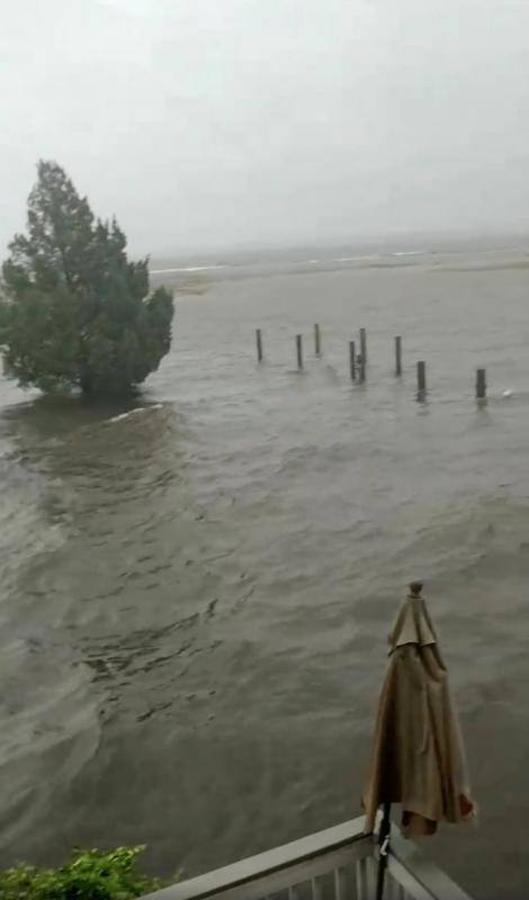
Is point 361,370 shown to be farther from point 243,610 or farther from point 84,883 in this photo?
point 84,883

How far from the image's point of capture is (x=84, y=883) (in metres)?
4.64

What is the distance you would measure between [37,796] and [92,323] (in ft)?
76.6

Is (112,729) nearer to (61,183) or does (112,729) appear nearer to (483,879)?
(483,879)

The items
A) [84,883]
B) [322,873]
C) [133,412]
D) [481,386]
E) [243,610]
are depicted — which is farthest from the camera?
[133,412]

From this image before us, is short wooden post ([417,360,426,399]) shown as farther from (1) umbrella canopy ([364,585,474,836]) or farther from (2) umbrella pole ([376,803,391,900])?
(2) umbrella pole ([376,803,391,900])

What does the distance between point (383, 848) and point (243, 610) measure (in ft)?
29.5

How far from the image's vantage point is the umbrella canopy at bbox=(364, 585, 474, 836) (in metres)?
4.12

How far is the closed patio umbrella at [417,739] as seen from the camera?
4.11m

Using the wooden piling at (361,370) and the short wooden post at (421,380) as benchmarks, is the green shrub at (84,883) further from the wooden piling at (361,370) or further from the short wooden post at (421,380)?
the wooden piling at (361,370)

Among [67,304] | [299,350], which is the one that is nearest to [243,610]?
[67,304]

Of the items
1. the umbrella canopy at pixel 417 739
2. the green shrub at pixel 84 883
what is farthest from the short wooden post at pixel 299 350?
the umbrella canopy at pixel 417 739

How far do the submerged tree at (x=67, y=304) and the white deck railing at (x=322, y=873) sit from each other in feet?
88.8

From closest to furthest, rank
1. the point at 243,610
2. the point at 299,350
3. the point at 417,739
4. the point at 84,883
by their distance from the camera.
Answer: the point at 417,739 → the point at 84,883 → the point at 243,610 → the point at 299,350

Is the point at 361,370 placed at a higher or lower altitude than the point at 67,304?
lower
